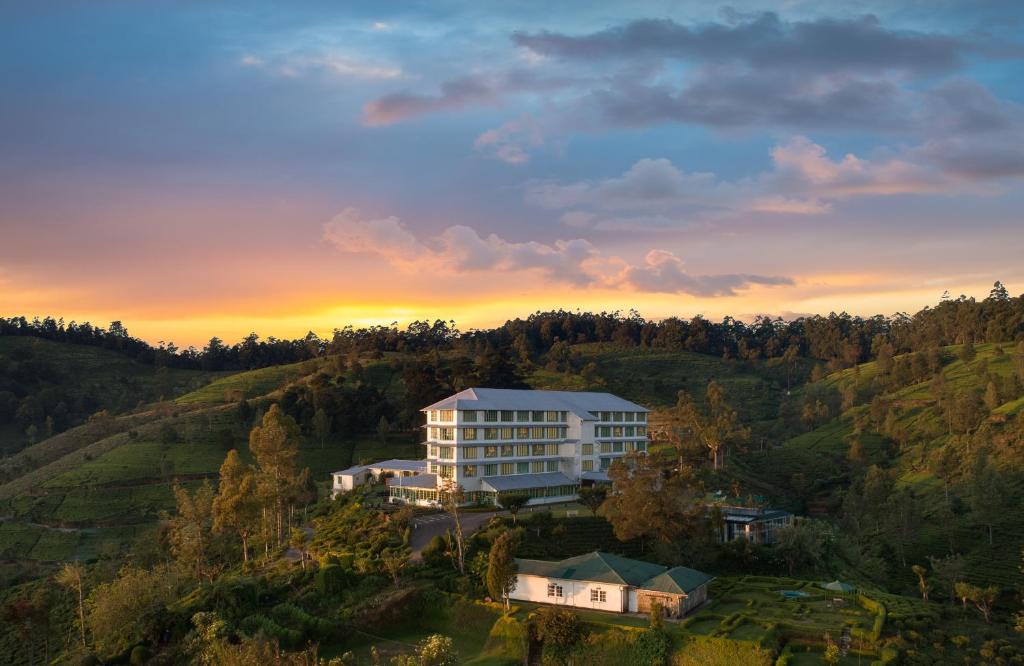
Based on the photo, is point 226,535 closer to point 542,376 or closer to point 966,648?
point 966,648

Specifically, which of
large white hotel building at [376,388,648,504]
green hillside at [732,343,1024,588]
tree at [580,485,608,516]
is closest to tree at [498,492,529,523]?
large white hotel building at [376,388,648,504]

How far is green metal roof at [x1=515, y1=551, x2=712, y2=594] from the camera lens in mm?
42062

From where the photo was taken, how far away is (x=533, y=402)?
7156 centimetres

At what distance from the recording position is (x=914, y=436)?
93188 mm

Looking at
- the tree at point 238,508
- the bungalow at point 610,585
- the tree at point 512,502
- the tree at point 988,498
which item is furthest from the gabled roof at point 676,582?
the tree at point 988,498

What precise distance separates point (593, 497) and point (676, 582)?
18.5m

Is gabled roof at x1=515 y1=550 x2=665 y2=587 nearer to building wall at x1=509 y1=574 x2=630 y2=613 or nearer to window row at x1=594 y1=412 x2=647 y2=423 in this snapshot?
building wall at x1=509 y1=574 x2=630 y2=613

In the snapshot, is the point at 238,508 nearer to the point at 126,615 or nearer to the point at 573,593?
the point at 126,615

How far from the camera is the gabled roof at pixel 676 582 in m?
41.4

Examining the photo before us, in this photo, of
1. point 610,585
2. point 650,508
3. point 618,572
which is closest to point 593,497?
point 650,508

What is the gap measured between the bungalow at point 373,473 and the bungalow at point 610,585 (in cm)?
2385

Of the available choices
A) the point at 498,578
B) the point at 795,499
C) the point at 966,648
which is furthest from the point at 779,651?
the point at 795,499

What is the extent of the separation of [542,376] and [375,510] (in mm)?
57635

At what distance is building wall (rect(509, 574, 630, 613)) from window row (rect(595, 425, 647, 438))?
108ft
